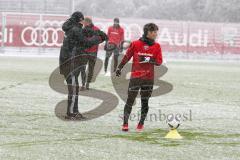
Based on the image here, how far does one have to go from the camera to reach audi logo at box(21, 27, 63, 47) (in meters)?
44.1

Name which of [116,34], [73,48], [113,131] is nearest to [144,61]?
[113,131]

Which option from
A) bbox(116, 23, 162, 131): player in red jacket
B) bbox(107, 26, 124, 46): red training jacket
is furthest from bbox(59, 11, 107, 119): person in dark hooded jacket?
bbox(107, 26, 124, 46): red training jacket

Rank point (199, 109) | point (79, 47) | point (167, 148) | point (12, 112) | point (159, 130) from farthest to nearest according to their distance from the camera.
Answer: point (199, 109) → point (12, 112) → point (79, 47) → point (159, 130) → point (167, 148)

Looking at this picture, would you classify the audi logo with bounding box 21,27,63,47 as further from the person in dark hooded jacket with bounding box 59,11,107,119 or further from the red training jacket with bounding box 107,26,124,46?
the person in dark hooded jacket with bounding box 59,11,107,119

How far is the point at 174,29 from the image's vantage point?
46.2 m

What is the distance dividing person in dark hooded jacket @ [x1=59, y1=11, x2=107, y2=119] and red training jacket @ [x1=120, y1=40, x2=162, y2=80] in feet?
4.67

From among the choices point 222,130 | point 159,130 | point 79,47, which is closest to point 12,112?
point 79,47

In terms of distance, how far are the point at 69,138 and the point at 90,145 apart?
69cm

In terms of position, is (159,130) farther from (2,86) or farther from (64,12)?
(64,12)

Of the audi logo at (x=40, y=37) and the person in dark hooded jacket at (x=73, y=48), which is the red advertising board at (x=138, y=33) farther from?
the person in dark hooded jacket at (x=73, y=48)

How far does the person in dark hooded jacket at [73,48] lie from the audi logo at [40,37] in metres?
31.3

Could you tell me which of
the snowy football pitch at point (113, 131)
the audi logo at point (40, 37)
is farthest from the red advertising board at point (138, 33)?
the snowy football pitch at point (113, 131)

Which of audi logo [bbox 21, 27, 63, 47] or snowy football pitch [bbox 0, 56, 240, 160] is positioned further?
audi logo [bbox 21, 27, 63, 47]

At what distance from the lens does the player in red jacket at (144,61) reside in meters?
11.2
